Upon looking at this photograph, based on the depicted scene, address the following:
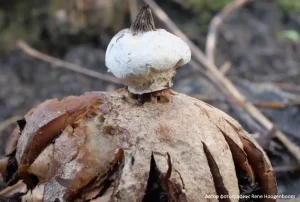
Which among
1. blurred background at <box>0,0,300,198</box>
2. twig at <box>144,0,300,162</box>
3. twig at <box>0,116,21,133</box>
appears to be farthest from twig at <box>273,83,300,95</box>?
twig at <box>0,116,21,133</box>

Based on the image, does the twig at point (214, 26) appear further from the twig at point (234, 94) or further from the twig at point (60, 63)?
the twig at point (60, 63)

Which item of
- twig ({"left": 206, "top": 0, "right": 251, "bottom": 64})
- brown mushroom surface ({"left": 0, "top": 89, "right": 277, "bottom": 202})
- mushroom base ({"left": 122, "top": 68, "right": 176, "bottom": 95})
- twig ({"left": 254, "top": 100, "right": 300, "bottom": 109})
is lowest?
brown mushroom surface ({"left": 0, "top": 89, "right": 277, "bottom": 202})

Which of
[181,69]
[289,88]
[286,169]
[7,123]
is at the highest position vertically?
[181,69]

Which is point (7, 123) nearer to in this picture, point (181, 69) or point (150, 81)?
point (181, 69)

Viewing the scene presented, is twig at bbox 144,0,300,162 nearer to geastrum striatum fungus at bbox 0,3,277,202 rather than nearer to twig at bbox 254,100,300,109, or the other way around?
twig at bbox 254,100,300,109

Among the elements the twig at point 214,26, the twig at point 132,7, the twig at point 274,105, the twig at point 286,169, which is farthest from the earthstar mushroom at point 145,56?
the twig at point 132,7

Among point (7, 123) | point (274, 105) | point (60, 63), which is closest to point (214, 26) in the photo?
point (274, 105)

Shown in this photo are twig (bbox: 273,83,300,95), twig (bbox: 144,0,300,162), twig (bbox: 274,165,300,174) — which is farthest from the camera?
twig (bbox: 273,83,300,95)
